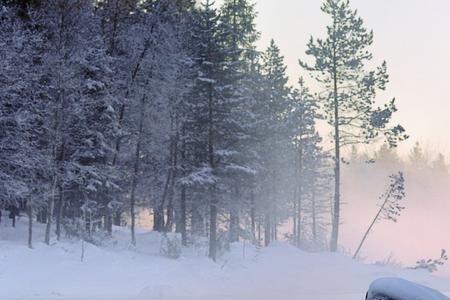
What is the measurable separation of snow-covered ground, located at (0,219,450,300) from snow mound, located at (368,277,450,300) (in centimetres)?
1230

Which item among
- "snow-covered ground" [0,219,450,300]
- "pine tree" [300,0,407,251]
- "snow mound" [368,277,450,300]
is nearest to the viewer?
"snow mound" [368,277,450,300]

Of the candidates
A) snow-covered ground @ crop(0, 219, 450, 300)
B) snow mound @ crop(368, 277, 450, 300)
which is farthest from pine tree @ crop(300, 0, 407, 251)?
snow mound @ crop(368, 277, 450, 300)

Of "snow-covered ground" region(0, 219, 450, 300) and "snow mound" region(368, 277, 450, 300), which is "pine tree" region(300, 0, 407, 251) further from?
"snow mound" region(368, 277, 450, 300)

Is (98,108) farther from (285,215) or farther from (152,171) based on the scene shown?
(285,215)

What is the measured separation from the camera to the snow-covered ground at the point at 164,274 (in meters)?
16.0

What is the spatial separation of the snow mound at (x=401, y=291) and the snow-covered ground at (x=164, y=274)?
12303 mm

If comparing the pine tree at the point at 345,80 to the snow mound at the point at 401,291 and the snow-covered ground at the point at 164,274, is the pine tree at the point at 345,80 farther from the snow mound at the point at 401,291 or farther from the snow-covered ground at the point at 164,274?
the snow mound at the point at 401,291

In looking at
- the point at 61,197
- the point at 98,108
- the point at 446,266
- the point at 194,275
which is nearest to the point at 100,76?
the point at 98,108

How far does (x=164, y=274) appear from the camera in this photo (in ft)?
66.8

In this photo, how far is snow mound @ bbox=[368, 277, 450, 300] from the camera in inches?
131

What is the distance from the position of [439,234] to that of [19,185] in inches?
3472

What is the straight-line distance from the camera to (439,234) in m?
91.2

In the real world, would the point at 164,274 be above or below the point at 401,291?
below

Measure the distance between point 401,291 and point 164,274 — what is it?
705 inches
